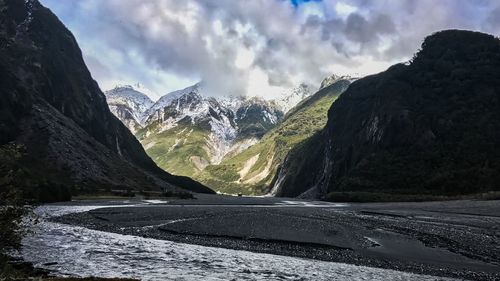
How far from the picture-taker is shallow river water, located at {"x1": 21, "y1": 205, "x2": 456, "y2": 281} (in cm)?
3612

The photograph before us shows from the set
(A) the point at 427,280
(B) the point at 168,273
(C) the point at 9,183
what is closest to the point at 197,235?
(B) the point at 168,273

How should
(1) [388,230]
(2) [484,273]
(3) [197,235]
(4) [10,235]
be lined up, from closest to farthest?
(4) [10,235] < (2) [484,273] < (3) [197,235] < (1) [388,230]

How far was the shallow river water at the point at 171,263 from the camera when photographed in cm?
3612

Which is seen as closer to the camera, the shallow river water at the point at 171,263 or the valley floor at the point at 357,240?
the shallow river water at the point at 171,263

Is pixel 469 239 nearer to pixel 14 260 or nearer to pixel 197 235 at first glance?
pixel 197 235

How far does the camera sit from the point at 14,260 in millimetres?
37156

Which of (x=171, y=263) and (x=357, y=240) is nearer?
(x=171, y=263)

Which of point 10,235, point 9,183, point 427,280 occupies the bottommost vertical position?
point 427,280

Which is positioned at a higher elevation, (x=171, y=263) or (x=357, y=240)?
(x=357, y=240)

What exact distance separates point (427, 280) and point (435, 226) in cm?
4611

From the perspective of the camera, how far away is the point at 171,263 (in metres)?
40.8

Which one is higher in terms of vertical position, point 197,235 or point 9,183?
point 9,183

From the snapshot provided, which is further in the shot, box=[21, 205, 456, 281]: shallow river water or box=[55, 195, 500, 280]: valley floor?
box=[55, 195, 500, 280]: valley floor

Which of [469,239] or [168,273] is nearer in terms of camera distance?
[168,273]
